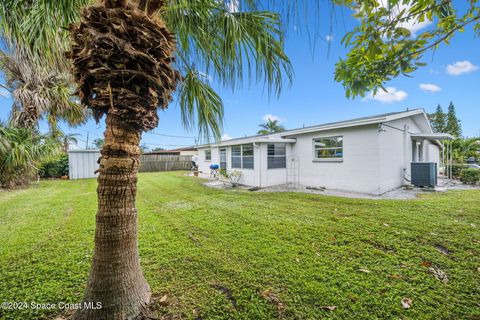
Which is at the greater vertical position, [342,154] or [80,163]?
[342,154]

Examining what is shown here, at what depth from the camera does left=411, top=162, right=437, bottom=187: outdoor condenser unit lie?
28.7 ft

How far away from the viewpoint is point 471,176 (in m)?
10.2

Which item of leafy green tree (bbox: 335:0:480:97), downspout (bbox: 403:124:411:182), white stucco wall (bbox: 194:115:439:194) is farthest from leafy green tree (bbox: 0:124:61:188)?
downspout (bbox: 403:124:411:182)

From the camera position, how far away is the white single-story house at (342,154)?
821 cm

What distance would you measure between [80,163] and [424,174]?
2039 cm

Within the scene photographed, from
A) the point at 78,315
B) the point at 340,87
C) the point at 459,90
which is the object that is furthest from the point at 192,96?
the point at 459,90

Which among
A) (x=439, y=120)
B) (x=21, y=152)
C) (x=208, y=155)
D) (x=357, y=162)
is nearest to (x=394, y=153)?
(x=357, y=162)

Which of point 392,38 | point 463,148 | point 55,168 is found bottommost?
point 55,168

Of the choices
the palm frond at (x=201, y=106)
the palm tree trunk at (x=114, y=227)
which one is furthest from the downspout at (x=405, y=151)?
the palm tree trunk at (x=114, y=227)

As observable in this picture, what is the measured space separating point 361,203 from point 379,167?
2405mm

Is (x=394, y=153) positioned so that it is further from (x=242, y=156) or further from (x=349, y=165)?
(x=242, y=156)

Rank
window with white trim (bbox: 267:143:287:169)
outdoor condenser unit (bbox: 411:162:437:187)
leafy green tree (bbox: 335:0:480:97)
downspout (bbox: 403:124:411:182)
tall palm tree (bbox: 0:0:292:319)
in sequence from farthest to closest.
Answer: window with white trim (bbox: 267:143:287:169) → downspout (bbox: 403:124:411:182) → outdoor condenser unit (bbox: 411:162:437:187) → leafy green tree (bbox: 335:0:480:97) → tall palm tree (bbox: 0:0:292:319)

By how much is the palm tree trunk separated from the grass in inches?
20.0

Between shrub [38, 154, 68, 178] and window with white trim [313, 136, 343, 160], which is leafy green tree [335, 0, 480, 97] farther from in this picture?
shrub [38, 154, 68, 178]
